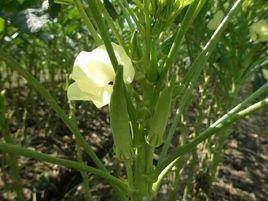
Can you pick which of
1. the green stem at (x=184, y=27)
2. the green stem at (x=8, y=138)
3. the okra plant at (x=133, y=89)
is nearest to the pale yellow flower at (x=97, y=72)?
the okra plant at (x=133, y=89)

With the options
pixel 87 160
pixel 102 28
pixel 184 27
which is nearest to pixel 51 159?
pixel 102 28

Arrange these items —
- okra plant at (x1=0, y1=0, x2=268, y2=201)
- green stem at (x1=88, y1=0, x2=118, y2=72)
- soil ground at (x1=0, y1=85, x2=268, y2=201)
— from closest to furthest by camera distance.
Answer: green stem at (x1=88, y1=0, x2=118, y2=72)
okra plant at (x1=0, y1=0, x2=268, y2=201)
soil ground at (x1=0, y1=85, x2=268, y2=201)

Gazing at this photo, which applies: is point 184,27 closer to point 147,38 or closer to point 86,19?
point 147,38

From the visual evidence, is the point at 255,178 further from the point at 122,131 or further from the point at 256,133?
the point at 122,131

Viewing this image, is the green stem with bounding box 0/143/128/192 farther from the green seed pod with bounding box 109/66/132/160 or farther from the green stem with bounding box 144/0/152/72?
the green stem with bounding box 144/0/152/72

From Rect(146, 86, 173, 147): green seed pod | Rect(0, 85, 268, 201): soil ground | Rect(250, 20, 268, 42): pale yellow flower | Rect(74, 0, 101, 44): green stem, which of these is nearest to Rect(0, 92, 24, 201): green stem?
Rect(0, 85, 268, 201): soil ground

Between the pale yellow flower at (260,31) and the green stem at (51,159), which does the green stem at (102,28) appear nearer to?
the green stem at (51,159)
